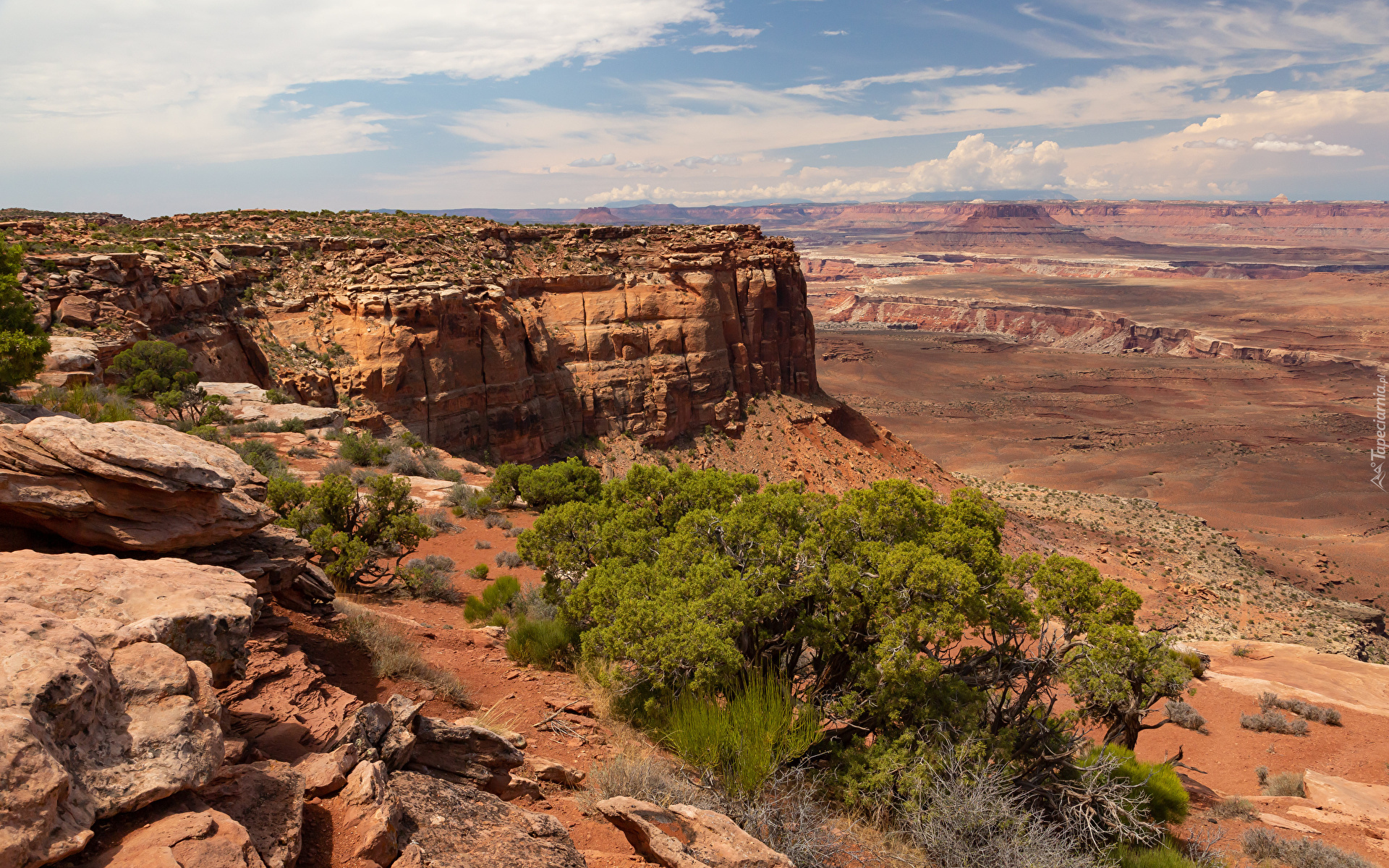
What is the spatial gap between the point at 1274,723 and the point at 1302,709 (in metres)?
1.55

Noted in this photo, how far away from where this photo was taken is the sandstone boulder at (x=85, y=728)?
3.49m

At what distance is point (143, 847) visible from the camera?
391 centimetres

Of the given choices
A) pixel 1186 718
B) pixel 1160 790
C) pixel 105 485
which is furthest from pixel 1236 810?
pixel 105 485

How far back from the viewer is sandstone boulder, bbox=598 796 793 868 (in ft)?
18.2

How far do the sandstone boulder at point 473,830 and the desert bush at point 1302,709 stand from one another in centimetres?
2033

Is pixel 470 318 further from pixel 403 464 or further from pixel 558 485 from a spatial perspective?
pixel 558 485

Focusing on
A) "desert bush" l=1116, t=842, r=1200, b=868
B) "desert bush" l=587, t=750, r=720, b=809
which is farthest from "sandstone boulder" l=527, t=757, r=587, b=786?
"desert bush" l=1116, t=842, r=1200, b=868

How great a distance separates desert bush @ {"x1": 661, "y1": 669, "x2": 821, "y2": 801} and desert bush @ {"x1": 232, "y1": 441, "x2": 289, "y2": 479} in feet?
45.3

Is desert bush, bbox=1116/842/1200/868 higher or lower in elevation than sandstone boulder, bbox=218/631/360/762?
lower

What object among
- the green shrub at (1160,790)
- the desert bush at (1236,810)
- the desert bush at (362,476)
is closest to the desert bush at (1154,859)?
the green shrub at (1160,790)

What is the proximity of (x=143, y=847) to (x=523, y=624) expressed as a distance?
7.22 meters

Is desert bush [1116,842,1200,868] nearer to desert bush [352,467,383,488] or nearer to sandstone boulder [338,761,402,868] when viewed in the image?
sandstone boulder [338,761,402,868]

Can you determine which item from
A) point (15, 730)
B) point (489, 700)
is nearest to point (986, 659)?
point (489, 700)

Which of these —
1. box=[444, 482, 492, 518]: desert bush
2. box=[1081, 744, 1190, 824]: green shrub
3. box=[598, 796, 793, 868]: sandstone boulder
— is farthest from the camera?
box=[444, 482, 492, 518]: desert bush
